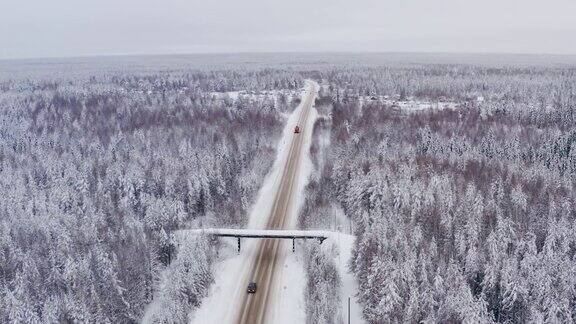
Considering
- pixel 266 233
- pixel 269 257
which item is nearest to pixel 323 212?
pixel 266 233

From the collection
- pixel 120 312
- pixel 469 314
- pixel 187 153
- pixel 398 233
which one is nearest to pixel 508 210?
pixel 398 233

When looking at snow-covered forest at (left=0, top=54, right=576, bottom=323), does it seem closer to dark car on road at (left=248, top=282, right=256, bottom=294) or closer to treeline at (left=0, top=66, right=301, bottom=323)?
treeline at (left=0, top=66, right=301, bottom=323)

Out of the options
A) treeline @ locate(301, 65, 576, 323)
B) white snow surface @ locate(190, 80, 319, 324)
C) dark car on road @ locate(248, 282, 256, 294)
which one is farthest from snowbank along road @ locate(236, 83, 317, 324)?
treeline @ locate(301, 65, 576, 323)

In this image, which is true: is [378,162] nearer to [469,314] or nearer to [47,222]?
[469,314]

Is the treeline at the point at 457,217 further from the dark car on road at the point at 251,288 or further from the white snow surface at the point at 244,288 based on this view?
the dark car on road at the point at 251,288

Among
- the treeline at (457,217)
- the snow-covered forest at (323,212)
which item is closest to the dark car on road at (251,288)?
the snow-covered forest at (323,212)
